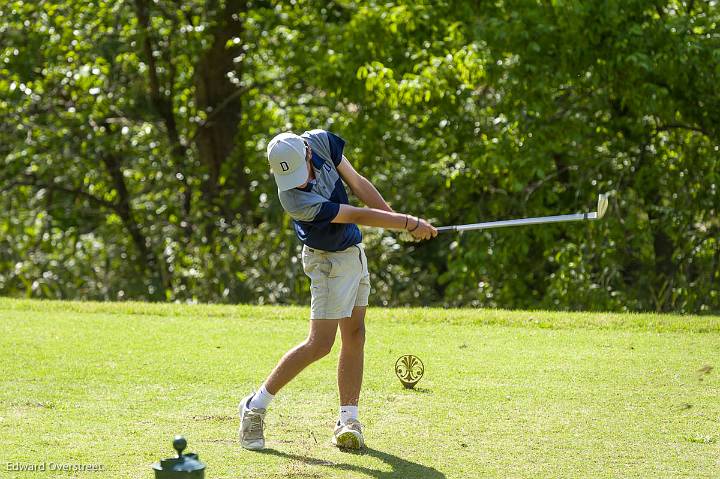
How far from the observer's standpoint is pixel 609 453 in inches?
217

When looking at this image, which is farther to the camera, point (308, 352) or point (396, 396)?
point (396, 396)

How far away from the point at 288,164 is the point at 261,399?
1.16m

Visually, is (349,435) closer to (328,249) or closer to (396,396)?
(328,249)

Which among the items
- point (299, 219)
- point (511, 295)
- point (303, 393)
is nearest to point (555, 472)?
point (299, 219)

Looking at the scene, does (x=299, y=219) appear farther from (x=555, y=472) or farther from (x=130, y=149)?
(x=130, y=149)

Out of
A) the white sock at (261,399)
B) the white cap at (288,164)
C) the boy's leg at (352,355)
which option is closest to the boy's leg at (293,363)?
the white sock at (261,399)

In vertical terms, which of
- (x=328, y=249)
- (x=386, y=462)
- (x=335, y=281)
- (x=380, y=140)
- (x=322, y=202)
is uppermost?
(x=380, y=140)

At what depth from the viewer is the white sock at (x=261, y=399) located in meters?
5.77

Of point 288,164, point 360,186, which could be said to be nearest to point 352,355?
point 360,186

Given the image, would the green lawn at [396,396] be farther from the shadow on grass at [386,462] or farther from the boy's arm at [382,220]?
the boy's arm at [382,220]

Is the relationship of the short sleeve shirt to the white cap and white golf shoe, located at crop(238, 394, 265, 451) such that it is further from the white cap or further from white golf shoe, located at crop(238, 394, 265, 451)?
white golf shoe, located at crop(238, 394, 265, 451)

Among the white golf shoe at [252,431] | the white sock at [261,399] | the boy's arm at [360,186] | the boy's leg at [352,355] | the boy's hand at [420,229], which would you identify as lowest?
the white golf shoe at [252,431]

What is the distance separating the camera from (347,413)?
5754 millimetres

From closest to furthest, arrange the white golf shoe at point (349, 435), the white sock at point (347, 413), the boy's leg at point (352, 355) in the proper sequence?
1. the white golf shoe at point (349, 435)
2. the white sock at point (347, 413)
3. the boy's leg at point (352, 355)
